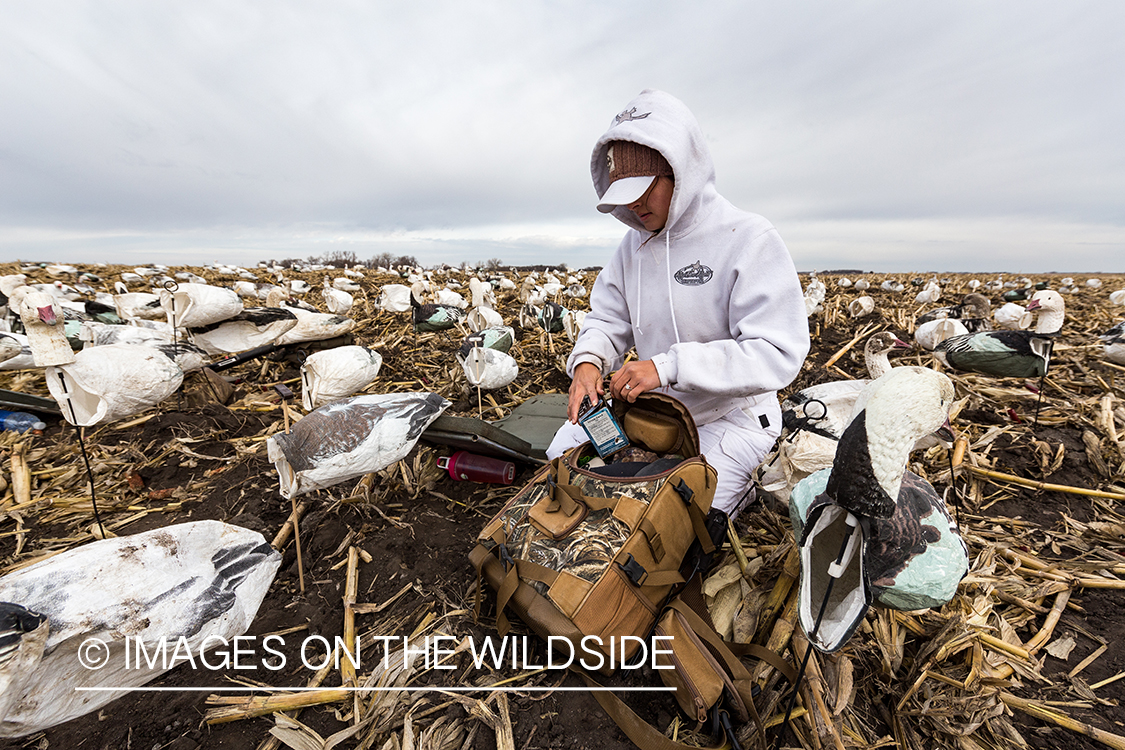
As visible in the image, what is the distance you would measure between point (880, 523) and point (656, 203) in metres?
1.92

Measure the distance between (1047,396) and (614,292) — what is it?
509 cm

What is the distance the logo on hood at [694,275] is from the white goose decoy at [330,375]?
2.58 m

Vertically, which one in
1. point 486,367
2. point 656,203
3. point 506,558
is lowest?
point 506,558

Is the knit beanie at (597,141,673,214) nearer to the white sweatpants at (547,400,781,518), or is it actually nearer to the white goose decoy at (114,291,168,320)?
A: the white sweatpants at (547,400,781,518)

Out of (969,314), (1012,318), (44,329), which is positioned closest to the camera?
(44,329)

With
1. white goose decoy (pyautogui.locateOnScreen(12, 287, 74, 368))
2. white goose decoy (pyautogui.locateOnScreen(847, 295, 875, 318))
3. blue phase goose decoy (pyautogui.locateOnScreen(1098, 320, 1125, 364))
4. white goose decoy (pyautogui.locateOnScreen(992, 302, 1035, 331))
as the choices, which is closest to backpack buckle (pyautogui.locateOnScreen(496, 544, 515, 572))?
white goose decoy (pyautogui.locateOnScreen(12, 287, 74, 368))

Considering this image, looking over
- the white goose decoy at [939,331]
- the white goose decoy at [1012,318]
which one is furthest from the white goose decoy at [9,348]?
the white goose decoy at [1012,318]

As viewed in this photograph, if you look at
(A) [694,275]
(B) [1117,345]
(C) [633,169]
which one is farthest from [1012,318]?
(C) [633,169]

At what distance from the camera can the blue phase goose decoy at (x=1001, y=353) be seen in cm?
377

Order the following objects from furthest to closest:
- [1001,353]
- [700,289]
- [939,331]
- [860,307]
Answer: [860,307] < [939,331] < [1001,353] < [700,289]

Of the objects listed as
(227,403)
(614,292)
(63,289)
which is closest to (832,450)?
(614,292)

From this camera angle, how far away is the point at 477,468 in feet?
10.9

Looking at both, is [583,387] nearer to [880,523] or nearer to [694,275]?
[694,275]

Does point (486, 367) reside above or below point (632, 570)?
above
